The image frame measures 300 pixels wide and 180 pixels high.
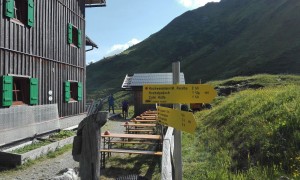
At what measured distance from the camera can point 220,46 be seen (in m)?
73.2

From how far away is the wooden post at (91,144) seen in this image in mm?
5328

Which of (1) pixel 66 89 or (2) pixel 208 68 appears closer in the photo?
(1) pixel 66 89

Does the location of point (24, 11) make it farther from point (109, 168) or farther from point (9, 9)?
point (109, 168)

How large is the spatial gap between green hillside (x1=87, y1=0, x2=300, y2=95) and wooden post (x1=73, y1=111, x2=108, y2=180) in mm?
33889

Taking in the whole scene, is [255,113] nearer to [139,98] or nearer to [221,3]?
[139,98]

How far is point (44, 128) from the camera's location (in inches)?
497

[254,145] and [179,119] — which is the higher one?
[179,119]

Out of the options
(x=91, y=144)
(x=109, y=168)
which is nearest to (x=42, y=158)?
(x=109, y=168)

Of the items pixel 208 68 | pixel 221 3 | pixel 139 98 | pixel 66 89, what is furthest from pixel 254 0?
pixel 66 89

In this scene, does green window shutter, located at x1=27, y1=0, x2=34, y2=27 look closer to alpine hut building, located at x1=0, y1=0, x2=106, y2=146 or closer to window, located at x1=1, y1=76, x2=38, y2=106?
alpine hut building, located at x1=0, y1=0, x2=106, y2=146

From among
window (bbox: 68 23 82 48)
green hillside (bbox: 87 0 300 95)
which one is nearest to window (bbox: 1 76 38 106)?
window (bbox: 68 23 82 48)

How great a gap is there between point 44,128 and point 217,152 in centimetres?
787

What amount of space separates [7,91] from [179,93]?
27.6ft

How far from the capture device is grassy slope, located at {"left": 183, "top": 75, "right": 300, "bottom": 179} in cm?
575
